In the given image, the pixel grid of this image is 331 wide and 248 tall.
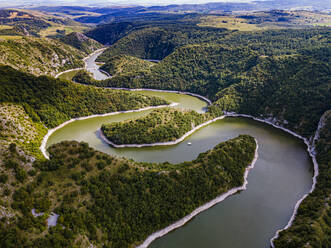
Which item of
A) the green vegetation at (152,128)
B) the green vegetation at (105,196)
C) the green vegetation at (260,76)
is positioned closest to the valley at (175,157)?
the green vegetation at (105,196)

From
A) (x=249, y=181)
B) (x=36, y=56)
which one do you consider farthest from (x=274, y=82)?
(x=36, y=56)

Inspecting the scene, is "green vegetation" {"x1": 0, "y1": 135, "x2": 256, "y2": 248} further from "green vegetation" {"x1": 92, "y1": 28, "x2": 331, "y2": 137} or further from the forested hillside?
"green vegetation" {"x1": 92, "y1": 28, "x2": 331, "y2": 137}

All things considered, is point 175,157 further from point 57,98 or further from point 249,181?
point 57,98

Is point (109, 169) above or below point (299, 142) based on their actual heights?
above

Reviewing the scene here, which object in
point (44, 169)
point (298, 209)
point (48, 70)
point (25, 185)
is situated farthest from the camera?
point (48, 70)

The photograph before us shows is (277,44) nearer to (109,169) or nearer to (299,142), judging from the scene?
(299,142)

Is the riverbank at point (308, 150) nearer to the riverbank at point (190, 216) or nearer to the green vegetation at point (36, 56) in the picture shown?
the riverbank at point (190, 216)

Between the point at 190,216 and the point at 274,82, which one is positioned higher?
the point at 274,82

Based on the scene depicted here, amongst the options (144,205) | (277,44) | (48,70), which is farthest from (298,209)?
(48,70)
